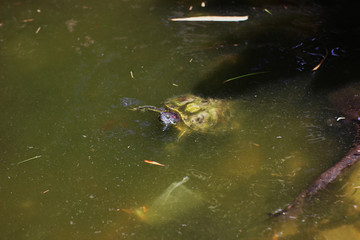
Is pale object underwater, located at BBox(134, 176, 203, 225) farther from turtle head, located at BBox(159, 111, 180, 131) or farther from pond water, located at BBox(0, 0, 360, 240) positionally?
turtle head, located at BBox(159, 111, 180, 131)

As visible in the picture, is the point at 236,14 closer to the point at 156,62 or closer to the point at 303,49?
the point at 303,49

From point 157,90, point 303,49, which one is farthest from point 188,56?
point 303,49

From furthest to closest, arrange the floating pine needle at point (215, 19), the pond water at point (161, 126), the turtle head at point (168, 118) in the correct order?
the floating pine needle at point (215, 19) → the turtle head at point (168, 118) → the pond water at point (161, 126)

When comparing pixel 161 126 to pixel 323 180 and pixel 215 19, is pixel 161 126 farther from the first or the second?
pixel 215 19

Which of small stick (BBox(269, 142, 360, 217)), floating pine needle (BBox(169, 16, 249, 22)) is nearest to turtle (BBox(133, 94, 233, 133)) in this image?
small stick (BBox(269, 142, 360, 217))

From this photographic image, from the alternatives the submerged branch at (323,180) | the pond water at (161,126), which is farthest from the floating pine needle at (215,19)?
the submerged branch at (323,180)

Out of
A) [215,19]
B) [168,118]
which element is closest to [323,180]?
Result: [168,118]

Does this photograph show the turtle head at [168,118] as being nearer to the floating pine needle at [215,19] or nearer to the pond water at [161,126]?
the pond water at [161,126]
